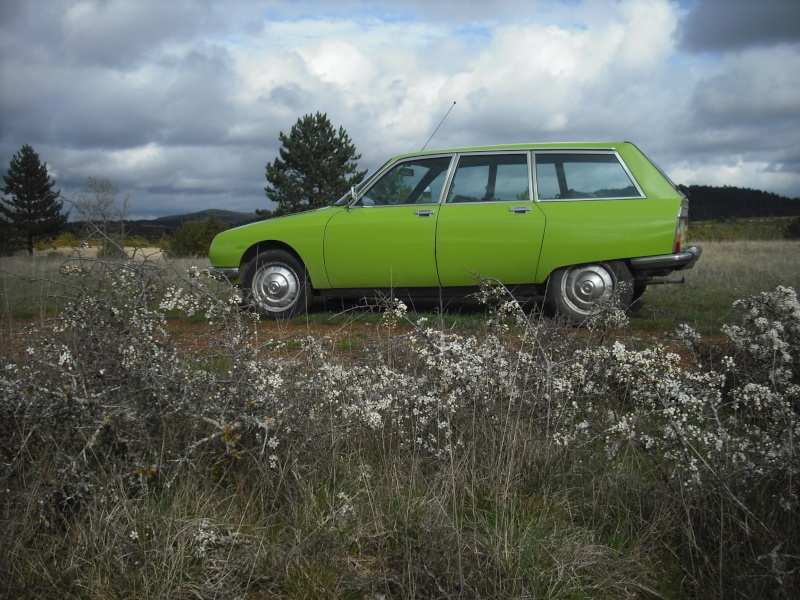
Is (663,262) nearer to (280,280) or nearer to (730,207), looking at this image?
(280,280)

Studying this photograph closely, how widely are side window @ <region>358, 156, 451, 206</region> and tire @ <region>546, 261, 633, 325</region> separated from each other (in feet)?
4.98

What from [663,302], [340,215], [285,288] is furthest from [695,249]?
[285,288]

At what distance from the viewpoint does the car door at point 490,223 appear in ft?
22.9

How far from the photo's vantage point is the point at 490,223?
700 centimetres

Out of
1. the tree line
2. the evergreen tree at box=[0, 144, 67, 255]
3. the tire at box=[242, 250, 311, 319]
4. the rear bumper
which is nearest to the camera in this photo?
the rear bumper

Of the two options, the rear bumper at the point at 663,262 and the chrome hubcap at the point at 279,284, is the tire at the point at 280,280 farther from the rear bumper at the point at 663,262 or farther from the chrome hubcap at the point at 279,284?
the rear bumper at the point at 663,262

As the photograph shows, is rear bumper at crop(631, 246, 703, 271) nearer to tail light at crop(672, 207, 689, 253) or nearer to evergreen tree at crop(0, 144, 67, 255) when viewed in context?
tail light at crop(672, 207, 689, 253)

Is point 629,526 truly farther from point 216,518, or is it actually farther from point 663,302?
point 663,302

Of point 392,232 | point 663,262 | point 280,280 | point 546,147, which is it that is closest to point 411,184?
point 392,232

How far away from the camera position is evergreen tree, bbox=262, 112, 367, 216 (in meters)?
41.4

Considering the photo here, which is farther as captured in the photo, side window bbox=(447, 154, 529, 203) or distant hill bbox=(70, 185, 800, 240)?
distant hill bbox=(70, 185, 800, 240)

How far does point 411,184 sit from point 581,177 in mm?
1747

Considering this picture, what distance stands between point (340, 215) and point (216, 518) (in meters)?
4.99

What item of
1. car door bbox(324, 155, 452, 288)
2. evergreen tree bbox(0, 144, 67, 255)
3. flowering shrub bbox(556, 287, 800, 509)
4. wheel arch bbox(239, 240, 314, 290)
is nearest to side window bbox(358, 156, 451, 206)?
car door bbox(324, 155, 452, 288)
